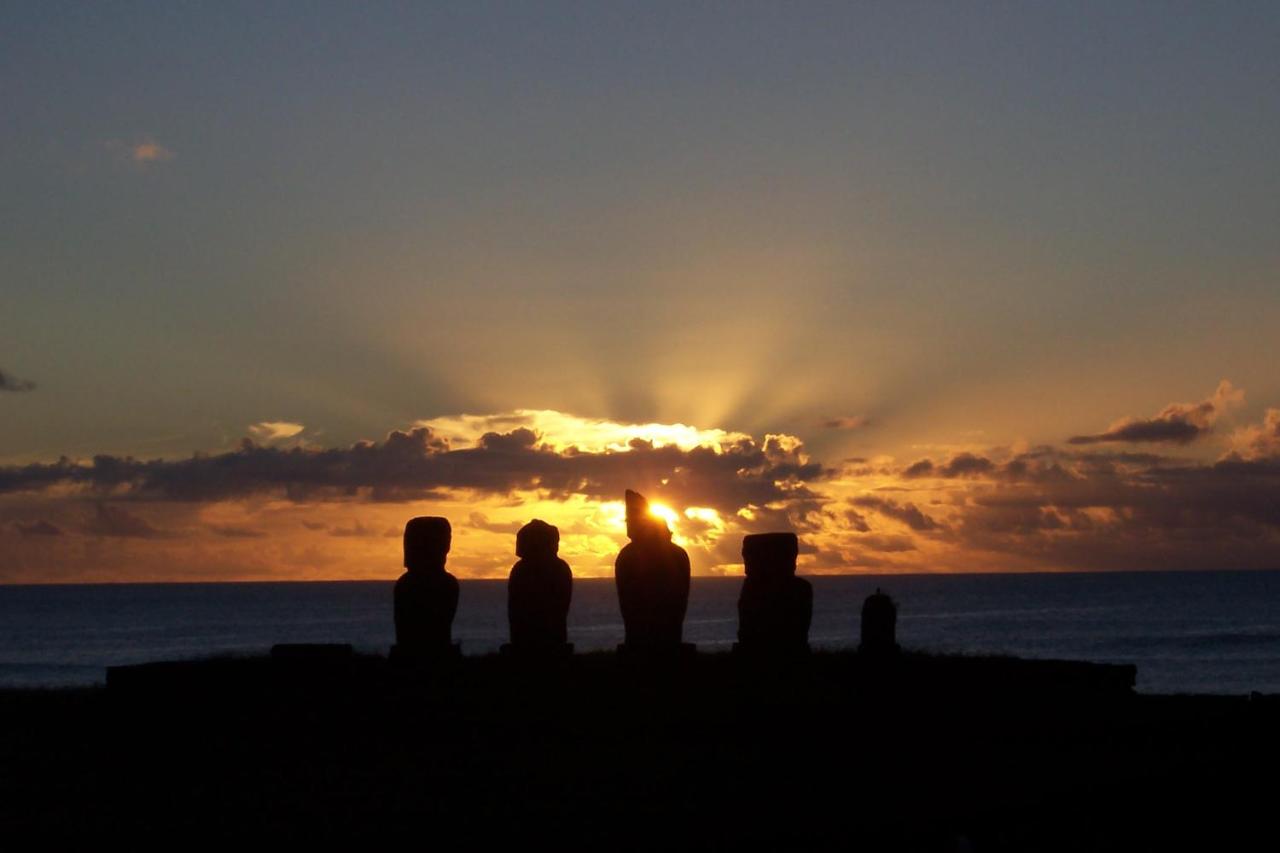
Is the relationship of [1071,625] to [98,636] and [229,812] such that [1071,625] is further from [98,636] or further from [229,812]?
[229,812]

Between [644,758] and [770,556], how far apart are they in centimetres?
973

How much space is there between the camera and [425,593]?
25.7 meters

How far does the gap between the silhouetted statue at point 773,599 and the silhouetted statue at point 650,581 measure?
44.6 inches

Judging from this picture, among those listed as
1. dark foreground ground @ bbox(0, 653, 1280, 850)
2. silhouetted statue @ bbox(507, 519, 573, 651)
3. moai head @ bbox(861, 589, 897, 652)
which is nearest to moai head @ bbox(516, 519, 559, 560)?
silhouetted statue @ bbox(507, 519, 573, 651)

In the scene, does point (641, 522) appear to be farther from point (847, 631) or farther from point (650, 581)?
point (847, 631)

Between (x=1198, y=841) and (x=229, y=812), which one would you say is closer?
(x=1198, y=841)

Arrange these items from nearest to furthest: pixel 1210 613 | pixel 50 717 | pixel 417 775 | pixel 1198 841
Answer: pixel 1198 841, pixel 417 775, pixel 50 717, pixel 1210 613

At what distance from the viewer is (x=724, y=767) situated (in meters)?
16.7

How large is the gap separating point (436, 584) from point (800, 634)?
20.5 ft

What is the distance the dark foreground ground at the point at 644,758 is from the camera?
13422 millimetres

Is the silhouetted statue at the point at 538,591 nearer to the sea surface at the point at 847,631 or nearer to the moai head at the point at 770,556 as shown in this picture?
the moai head at the point at 770,556

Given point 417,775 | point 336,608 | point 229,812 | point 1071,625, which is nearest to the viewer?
point 229,812

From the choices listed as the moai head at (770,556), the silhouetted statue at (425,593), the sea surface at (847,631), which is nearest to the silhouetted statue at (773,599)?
the moai head at (770,556)

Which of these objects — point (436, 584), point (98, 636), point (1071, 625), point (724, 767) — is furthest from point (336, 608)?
point (724, 767)
